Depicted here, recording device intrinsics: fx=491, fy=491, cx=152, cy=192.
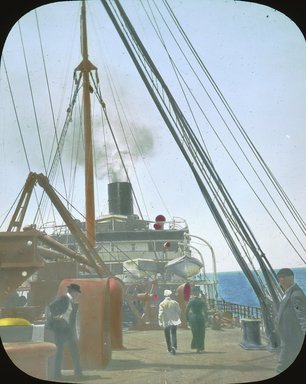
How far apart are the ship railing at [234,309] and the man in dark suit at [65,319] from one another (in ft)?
3.30

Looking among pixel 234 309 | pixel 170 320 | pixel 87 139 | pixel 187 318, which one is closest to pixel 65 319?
pixel 170 320

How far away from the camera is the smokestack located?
372cm

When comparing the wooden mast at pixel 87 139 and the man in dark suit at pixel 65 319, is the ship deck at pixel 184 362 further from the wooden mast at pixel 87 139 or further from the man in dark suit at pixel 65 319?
the wooden mast at pixel 87 139

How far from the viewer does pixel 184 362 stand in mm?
3531

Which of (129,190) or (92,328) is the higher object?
(129,190)

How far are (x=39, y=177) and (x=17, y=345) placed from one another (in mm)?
1249

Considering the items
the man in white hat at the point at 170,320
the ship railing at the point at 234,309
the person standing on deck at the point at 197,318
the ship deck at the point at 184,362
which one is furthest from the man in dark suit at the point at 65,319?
the ship railing at the point at 234,309

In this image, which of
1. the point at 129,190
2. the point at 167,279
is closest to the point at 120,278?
the point at 167,279

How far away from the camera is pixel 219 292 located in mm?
3684

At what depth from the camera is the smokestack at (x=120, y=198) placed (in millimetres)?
3723

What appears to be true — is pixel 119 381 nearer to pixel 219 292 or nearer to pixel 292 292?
pixel 219 292

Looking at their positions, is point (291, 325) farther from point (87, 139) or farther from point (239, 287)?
point (87, 139)

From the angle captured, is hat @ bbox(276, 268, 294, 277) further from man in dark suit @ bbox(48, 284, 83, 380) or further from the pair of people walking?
man in dark suit @ bbox(48, 284, 83, 380)

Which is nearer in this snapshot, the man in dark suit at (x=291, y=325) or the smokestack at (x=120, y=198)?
the man in dark suit at (x=291, y=325)
